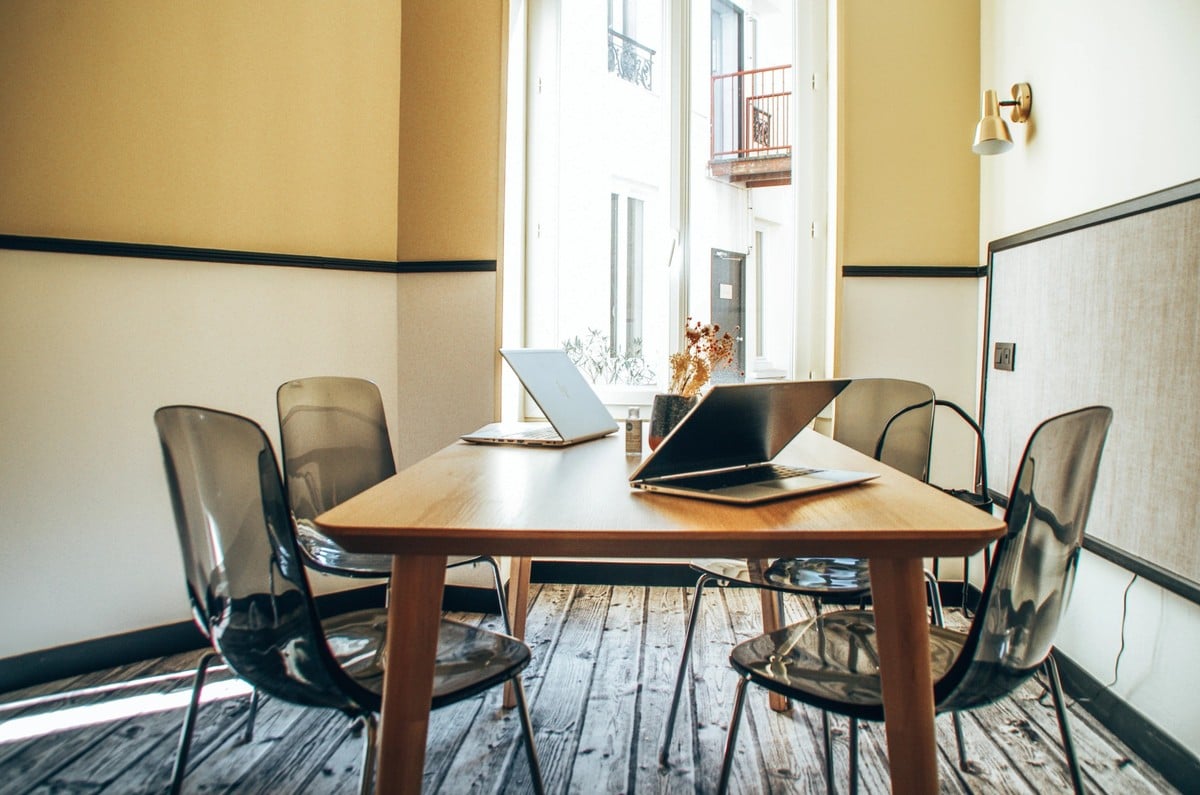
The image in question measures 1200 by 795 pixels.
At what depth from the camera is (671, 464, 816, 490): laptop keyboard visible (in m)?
1.32

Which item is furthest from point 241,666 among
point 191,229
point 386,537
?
point 191,229

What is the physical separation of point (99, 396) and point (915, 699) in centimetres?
260

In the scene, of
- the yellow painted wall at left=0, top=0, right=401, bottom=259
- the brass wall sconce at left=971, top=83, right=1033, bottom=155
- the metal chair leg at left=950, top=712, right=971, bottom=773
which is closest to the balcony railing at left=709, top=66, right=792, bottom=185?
the brass wall sconce at left=971, top=83, right=1033, bottom=155

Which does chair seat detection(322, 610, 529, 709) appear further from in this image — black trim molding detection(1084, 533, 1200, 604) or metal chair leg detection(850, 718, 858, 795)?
black trim molding detection(1084, 533, 1200, 604)

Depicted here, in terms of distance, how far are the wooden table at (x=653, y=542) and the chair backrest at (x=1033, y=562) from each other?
0.24ft

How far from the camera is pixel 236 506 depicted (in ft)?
3.67

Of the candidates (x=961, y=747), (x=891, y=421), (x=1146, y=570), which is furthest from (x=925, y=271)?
(x=961, y=747)

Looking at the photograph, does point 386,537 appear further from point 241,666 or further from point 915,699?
point 915,699

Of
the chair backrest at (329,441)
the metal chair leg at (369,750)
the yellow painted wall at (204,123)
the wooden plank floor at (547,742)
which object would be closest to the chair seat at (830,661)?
the wooden plank floor at (547,742)

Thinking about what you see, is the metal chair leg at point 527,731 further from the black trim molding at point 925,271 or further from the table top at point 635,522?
the black trim molding at point 925,271

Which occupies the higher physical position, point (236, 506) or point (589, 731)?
point (236, 506)

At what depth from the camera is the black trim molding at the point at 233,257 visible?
93.5 inches

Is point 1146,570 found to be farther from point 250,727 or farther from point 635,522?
point 250,727

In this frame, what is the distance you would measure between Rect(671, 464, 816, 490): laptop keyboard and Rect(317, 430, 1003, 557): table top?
0.08m
